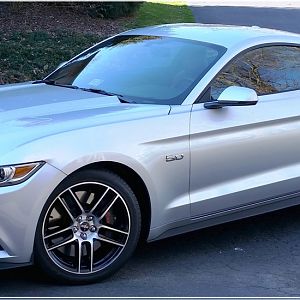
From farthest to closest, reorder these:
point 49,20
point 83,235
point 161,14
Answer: point 161,14 → point 49,20 → point 83,235

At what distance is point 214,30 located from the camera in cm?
528

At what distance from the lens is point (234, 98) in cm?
442

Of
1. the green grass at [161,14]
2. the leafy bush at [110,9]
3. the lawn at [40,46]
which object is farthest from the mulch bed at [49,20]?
the green grass at [161,14]

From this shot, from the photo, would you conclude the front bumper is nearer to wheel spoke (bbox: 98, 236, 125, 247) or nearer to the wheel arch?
the wheel arch

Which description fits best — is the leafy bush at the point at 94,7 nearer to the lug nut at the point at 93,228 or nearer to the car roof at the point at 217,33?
the car roof at the point at 217,33

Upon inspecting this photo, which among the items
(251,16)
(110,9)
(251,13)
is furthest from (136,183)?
(251,13)

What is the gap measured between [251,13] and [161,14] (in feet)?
16.4

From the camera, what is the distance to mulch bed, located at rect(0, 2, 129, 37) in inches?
579

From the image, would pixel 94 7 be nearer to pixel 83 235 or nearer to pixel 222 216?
pixel 222 216

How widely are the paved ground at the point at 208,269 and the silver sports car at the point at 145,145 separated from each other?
0.18 metres

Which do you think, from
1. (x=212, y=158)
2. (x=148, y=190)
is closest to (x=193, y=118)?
(x=212, y=158)

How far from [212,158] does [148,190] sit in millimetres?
550

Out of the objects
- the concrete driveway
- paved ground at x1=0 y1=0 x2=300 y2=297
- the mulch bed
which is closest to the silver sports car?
paved ground at x1=0 y1=0 x2=300 y2=297

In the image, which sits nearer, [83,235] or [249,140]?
[83,235]
